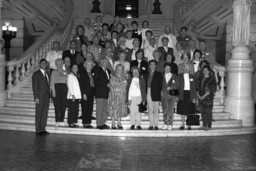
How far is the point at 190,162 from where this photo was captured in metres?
6.75

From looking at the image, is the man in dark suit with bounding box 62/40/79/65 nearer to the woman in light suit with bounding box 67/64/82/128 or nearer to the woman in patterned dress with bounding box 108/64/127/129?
the woman in light suit with bounding box 67/64/82/128

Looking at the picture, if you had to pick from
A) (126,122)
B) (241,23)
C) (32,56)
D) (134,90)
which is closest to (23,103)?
(32,56)

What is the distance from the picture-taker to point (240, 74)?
35.7ft

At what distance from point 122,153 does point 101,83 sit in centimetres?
253

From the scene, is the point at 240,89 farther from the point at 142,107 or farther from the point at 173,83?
the point at 142,107

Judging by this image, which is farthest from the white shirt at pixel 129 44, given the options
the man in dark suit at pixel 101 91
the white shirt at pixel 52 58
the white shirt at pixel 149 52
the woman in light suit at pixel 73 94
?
the woman in light suit at pixel 73 94

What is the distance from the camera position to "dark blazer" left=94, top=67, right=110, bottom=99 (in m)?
9.45

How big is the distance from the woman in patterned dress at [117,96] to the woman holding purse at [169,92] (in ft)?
3.28

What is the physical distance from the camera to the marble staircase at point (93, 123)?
9.48 metres

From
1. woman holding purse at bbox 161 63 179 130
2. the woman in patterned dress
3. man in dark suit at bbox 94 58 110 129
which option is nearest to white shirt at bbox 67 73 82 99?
man in dark suit at bbox 94 58 110 129

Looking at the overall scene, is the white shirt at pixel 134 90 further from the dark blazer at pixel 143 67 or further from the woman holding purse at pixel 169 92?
the woman holding purse at pixel 169 92

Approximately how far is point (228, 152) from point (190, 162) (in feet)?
4.11

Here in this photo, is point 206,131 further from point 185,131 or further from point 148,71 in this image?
point 148,71

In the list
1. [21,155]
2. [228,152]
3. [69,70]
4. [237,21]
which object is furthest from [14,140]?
[237,21]
